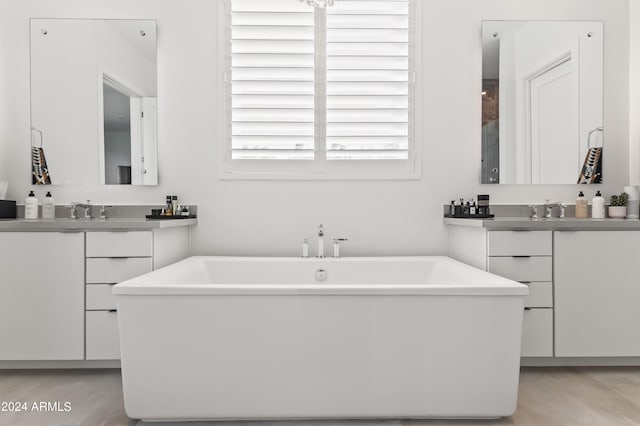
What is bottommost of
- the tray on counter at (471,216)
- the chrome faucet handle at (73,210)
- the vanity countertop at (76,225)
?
the vanity countertop at (76,225)

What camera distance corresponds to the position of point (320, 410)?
172 cm

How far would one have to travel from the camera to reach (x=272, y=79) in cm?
276

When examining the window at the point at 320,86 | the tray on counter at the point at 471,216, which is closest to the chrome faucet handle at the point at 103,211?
the window at the point at 320,86

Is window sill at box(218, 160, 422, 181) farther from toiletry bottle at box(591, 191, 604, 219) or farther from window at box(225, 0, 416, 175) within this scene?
toiletry bottle at box(591, 191, 604, 219)

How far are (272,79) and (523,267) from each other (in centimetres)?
196

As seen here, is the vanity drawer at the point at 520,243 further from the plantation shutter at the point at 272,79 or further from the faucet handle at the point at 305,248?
the plantation shutter at the point at 272,79

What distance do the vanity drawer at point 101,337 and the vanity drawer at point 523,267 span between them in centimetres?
213

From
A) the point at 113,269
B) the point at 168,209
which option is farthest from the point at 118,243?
the point at 168,209

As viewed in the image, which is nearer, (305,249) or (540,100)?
(305,249)

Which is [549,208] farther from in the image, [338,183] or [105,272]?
[105,272]

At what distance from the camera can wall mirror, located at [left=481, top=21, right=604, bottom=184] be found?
2.77 m

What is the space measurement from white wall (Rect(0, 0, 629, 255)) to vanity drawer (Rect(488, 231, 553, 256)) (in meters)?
0.53

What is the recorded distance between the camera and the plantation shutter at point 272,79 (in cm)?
275

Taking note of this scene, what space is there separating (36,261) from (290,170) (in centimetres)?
157
